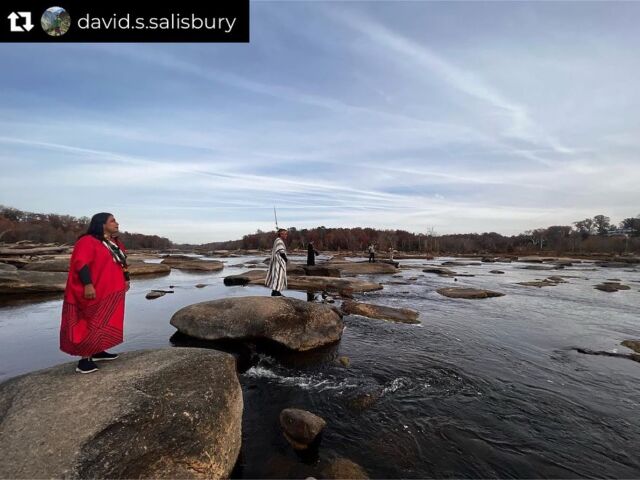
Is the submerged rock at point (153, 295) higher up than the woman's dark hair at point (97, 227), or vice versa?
the woman's dark hair at point (97, 227)

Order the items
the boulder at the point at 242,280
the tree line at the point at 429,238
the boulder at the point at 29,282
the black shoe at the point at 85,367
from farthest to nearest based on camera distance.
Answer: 1. the tree line at the point at 429,238
2. the boulder at the point at 242,280
3. the boulder at the point at 29,282
4. the black shoe at the point at 85,367

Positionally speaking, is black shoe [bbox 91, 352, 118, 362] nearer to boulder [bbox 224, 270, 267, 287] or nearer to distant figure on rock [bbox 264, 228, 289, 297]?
distant figure on rock [bbox 264, 228, 289, 297]

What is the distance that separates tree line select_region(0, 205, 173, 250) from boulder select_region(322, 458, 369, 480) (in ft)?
247

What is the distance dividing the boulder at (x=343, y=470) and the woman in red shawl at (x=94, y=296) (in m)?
3.62

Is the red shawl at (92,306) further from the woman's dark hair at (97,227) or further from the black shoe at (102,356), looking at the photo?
the black shoe at (102,356)

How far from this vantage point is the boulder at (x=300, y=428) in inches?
187

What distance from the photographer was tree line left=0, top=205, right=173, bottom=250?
97281mm

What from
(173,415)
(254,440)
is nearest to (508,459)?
(254,440)

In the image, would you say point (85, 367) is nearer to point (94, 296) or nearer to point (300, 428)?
point (94, 296)

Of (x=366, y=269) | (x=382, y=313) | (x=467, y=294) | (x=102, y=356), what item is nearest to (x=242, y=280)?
(x=382, y=313)

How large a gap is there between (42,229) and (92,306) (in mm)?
139637

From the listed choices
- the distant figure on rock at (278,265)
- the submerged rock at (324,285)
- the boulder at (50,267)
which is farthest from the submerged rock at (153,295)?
the boulder at (50,267)

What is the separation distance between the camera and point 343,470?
4281 mm

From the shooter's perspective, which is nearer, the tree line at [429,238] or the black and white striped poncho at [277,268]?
the black and white striped poncho at [277,268]
